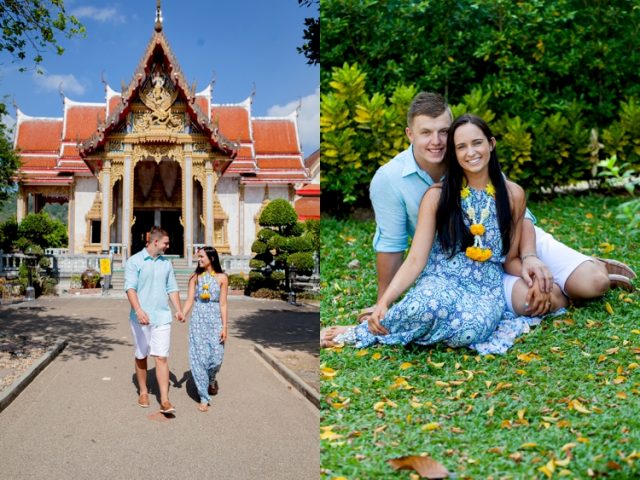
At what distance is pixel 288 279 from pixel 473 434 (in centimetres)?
567

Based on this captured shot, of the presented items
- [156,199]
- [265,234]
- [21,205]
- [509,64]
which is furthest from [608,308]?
[156,199]

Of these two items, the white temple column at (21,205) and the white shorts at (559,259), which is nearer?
the white shorts at (559,259)

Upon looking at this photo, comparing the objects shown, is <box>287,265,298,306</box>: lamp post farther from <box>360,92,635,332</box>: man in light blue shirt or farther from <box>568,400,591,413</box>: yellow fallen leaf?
<box>568,400,591,413</box>: yellow fallen leaf

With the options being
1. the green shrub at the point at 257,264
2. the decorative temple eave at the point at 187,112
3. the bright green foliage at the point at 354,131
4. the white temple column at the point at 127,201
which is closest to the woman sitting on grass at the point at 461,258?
the bright green foliage at the point at 354,131

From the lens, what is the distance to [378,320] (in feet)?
6.33

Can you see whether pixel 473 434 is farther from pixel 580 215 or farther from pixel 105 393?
pixel 580 215

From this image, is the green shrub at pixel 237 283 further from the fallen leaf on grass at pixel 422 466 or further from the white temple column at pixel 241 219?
the fallen leaf on grass at pixel 422 466

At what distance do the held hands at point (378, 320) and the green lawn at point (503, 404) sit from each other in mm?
64

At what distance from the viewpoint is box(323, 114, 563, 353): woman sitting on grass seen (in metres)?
1.90

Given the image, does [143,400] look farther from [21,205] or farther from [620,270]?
[21,205]

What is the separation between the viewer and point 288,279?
7074 mm

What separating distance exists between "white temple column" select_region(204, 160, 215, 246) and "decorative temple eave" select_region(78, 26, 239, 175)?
15 cm

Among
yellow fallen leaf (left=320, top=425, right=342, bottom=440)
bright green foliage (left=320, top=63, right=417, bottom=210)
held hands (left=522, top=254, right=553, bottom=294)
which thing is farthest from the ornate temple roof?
yellow fallen leaf (left=320, top=425, right=342, bottom=440)

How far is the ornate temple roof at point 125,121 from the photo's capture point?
7.57 metres
